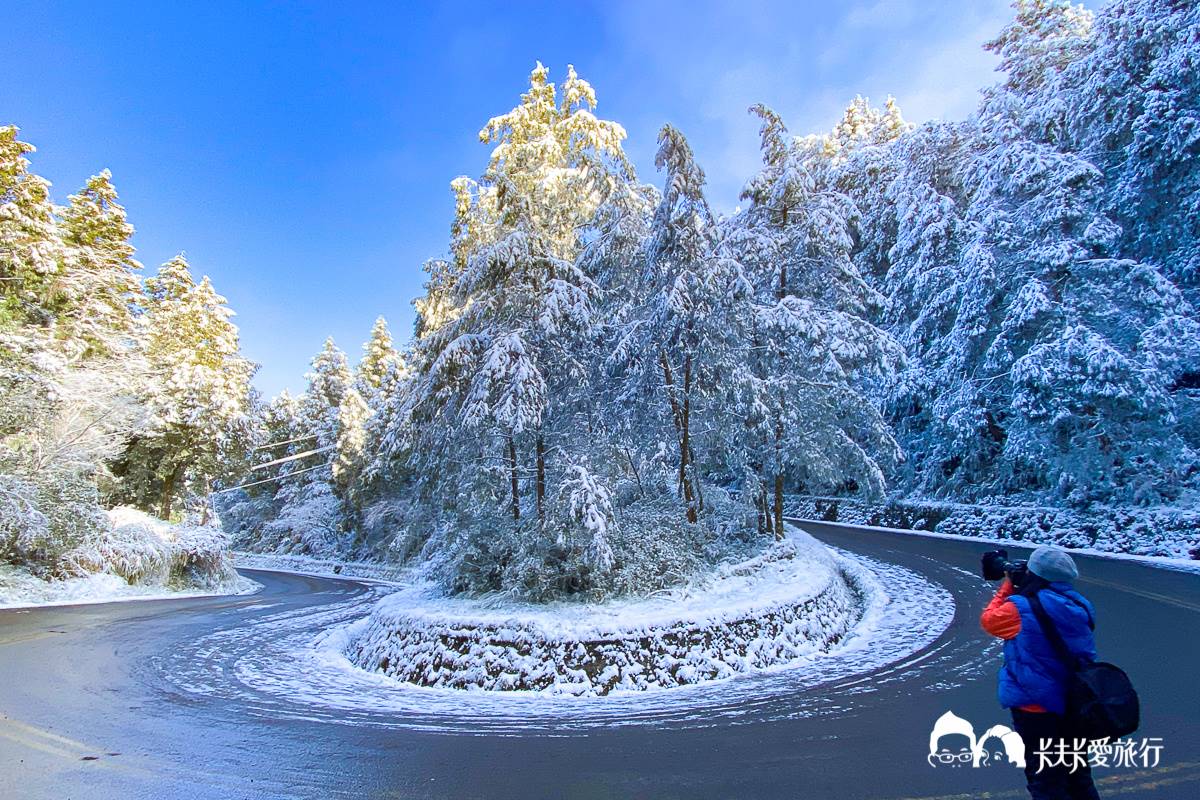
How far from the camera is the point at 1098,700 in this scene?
2529mm

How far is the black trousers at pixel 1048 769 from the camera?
9.01 feet

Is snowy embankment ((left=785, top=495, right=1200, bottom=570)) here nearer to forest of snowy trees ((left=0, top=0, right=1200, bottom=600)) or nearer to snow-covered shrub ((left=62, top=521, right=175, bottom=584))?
forest of snowy trees ((left=0, top=0, right=1200, bottom=600))

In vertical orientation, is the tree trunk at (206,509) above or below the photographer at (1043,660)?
above

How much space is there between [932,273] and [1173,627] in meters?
15.7

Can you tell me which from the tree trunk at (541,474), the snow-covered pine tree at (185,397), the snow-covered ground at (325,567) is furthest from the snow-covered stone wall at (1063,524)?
the snow-covered pine tree at (185,397)

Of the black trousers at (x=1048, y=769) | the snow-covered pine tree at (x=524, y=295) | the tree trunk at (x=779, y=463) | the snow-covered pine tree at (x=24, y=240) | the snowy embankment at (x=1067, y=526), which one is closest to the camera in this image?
the black trousers at (x=1048, y=769)

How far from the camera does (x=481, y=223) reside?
43.5 ft

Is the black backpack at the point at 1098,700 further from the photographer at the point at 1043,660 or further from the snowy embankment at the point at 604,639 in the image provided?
the snowy embankment at the point at 604,639

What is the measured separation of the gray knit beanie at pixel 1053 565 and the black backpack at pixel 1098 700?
10.9 inches

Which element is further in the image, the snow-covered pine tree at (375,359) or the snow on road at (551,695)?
the snow-covered pine tree at (375,359)

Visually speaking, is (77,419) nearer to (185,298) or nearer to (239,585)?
(239,585)

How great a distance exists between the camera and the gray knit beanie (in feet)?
9.32

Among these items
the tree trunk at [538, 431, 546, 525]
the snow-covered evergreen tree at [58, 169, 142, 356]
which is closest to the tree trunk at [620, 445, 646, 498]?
the tree trunk at [538, 431, 546, 525]

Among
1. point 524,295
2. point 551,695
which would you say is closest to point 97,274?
point 524,295
